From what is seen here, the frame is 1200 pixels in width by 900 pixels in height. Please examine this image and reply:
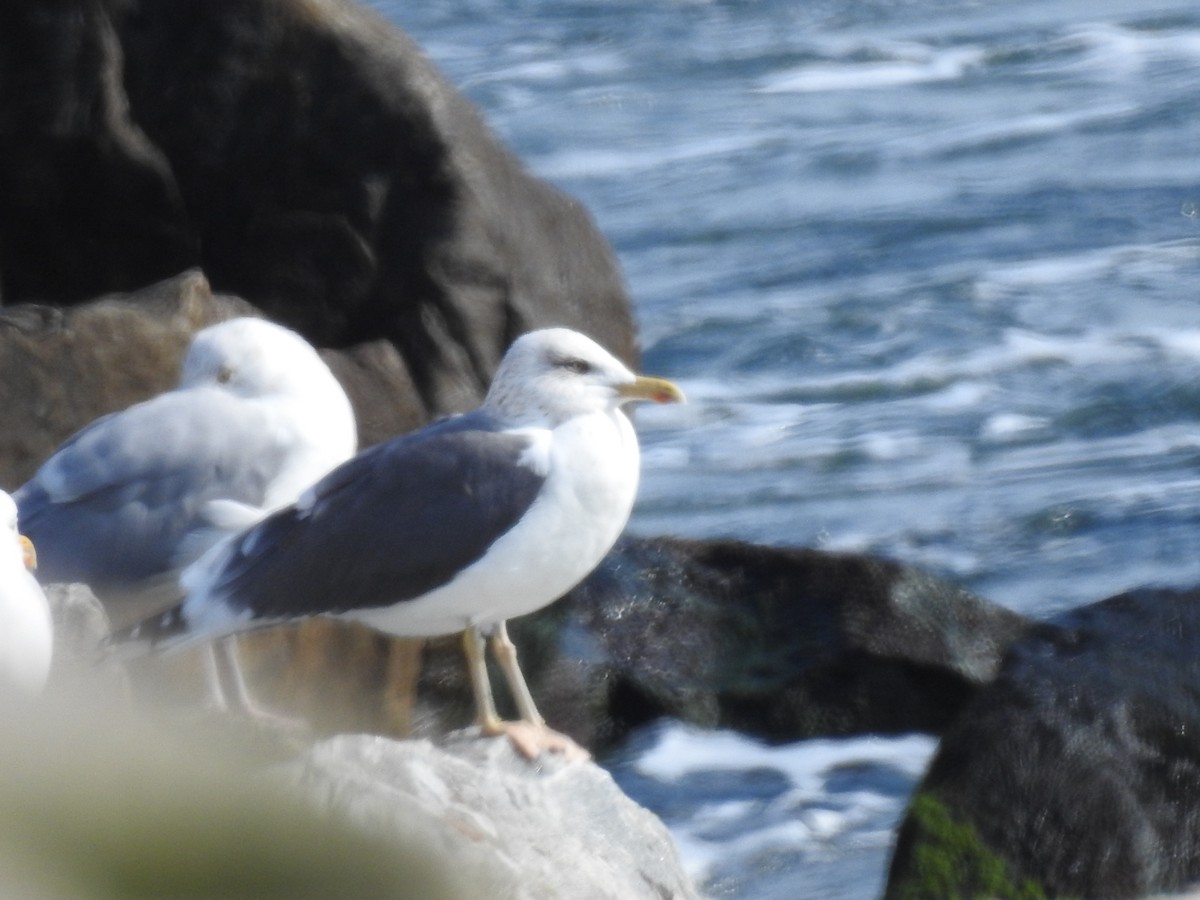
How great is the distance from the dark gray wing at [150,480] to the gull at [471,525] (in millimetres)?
440

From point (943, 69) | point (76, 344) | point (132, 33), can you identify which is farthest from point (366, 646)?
point (943, 69)

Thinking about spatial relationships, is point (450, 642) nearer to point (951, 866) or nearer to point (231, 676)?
point (231, 676)

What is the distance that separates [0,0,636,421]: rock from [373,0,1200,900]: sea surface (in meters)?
2.00

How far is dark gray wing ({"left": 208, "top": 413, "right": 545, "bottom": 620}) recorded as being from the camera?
5281 mm

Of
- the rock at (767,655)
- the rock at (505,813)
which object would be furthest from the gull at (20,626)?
the rock at (767,655)

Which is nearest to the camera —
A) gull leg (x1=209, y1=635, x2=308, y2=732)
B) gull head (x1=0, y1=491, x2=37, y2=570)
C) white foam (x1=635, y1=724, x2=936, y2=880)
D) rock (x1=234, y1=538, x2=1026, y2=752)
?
gull head (x1=0, y1=491, x2=37, y2=570)

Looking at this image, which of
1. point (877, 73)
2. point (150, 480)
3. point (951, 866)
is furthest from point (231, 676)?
point (877, 73)

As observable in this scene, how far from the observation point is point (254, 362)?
605cm

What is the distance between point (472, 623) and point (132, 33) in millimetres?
4711

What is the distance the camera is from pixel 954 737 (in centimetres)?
633

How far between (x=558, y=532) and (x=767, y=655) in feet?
10.9

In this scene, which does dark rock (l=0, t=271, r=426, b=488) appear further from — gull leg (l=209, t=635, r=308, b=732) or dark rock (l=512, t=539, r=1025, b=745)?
dark rock (l=512, t=539, r=1025, b=745)

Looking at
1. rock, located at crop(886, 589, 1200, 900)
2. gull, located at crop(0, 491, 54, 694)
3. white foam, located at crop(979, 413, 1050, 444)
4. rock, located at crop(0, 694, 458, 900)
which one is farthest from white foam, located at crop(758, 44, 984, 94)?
rock, located at crop(0, 694, 458, 900)

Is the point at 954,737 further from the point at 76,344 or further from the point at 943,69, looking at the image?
the point at 943,69
